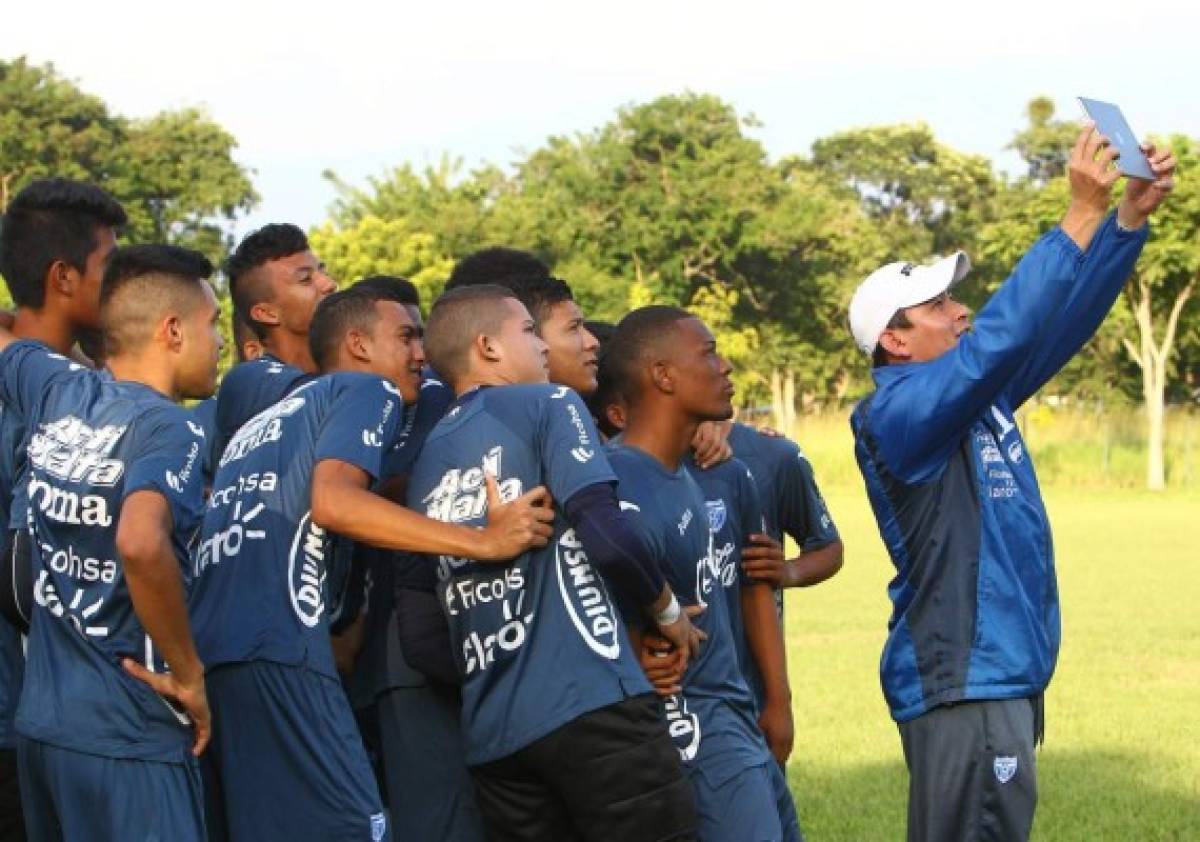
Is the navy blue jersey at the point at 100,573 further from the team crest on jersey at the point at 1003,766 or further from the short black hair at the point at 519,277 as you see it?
the team crest on jersey at the point at 1003,766

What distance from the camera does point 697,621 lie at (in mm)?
5516

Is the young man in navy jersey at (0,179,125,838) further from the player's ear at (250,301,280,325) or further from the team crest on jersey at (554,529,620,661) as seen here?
the team crest on jersey at (554,529,620,661)

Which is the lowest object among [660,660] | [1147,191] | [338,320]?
[660,660]

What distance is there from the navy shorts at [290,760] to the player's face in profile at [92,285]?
1.35m

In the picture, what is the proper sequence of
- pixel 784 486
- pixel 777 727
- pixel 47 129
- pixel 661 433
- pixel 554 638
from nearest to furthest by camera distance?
pixel 554 638 → pixel 661 433 → pixel 777 727 → pixel 784 486 → pixel 47 129

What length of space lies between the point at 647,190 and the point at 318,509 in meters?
62.0

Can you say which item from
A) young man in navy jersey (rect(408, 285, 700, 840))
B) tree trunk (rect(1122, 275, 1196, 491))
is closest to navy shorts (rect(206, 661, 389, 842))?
young man in navy jersey (rect(408, 285, 700, 840))

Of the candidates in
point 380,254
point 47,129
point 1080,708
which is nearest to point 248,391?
point 1080,708

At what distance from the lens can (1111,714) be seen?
1287 cm

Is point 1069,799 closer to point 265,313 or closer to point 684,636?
point 684,636

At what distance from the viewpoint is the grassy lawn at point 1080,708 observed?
31.0 feet

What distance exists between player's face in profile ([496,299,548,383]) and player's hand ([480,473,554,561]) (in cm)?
55

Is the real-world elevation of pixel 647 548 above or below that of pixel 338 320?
below

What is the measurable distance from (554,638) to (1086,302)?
1.96 meters
